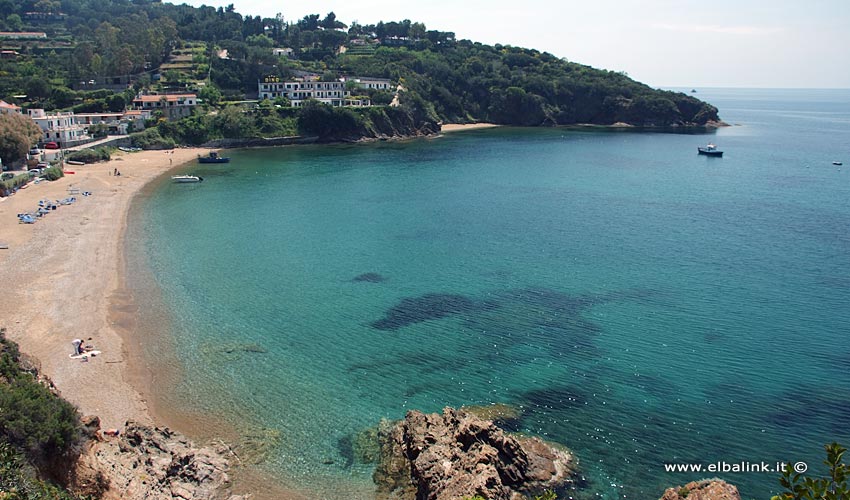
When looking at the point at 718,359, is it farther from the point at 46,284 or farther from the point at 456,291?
the point at 46,284

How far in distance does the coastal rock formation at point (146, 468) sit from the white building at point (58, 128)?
91942 mm

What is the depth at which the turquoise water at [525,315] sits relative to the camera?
2956cm

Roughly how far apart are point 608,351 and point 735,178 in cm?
7499

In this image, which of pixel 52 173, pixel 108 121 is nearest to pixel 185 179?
pixel 52 173

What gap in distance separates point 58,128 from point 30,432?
319ft

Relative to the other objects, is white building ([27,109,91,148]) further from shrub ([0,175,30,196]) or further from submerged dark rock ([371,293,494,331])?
submerged dark rock ([371,293,494,331])

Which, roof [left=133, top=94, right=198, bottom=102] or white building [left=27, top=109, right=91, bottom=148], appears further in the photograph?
roof [left=133, top=94, right=198, bottom=102]

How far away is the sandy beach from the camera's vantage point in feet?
108

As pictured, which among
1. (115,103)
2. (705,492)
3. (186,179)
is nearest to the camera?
(705,492)

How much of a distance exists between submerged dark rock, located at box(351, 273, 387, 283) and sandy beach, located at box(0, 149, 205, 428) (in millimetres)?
18226

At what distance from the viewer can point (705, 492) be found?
20.2 m

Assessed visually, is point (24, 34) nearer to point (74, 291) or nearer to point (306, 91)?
point (306, 91)

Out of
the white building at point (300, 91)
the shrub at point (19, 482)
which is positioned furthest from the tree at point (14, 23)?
the shrub at point (19, 482)

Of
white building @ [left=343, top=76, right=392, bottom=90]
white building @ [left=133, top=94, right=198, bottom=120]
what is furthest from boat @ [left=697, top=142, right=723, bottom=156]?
white building @ [left=133, top=94, right=198, bottom=120]
